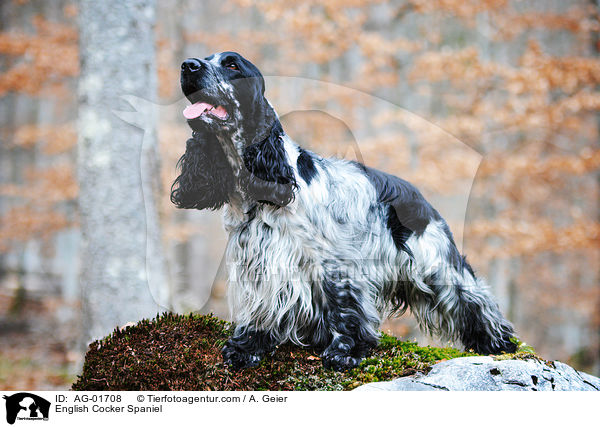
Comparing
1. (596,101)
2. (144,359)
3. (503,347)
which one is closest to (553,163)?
(596,101)

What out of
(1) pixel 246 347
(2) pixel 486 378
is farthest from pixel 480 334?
(1) pixel 246 347

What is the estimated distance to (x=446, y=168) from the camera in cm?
607

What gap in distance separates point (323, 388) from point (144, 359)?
108 centimetres

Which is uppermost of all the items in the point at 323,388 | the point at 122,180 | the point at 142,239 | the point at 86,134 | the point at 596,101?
the point at 596,101

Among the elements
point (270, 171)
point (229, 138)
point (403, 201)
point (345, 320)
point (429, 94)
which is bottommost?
point (345, 320)

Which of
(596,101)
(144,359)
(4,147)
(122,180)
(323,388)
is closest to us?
(323,388)

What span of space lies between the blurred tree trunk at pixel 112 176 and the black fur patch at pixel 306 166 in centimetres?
239

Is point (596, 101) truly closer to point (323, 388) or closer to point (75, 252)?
point (323, 388)

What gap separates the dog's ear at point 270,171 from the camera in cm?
287

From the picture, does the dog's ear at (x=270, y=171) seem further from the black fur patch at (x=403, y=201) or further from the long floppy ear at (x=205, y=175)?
the black fur patch at (x=403, y=201)

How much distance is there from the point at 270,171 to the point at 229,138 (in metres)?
0.30

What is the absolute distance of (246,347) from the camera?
3150 millimetres

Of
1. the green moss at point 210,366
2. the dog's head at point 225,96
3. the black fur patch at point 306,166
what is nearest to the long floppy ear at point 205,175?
the dog's head at point 225,96
